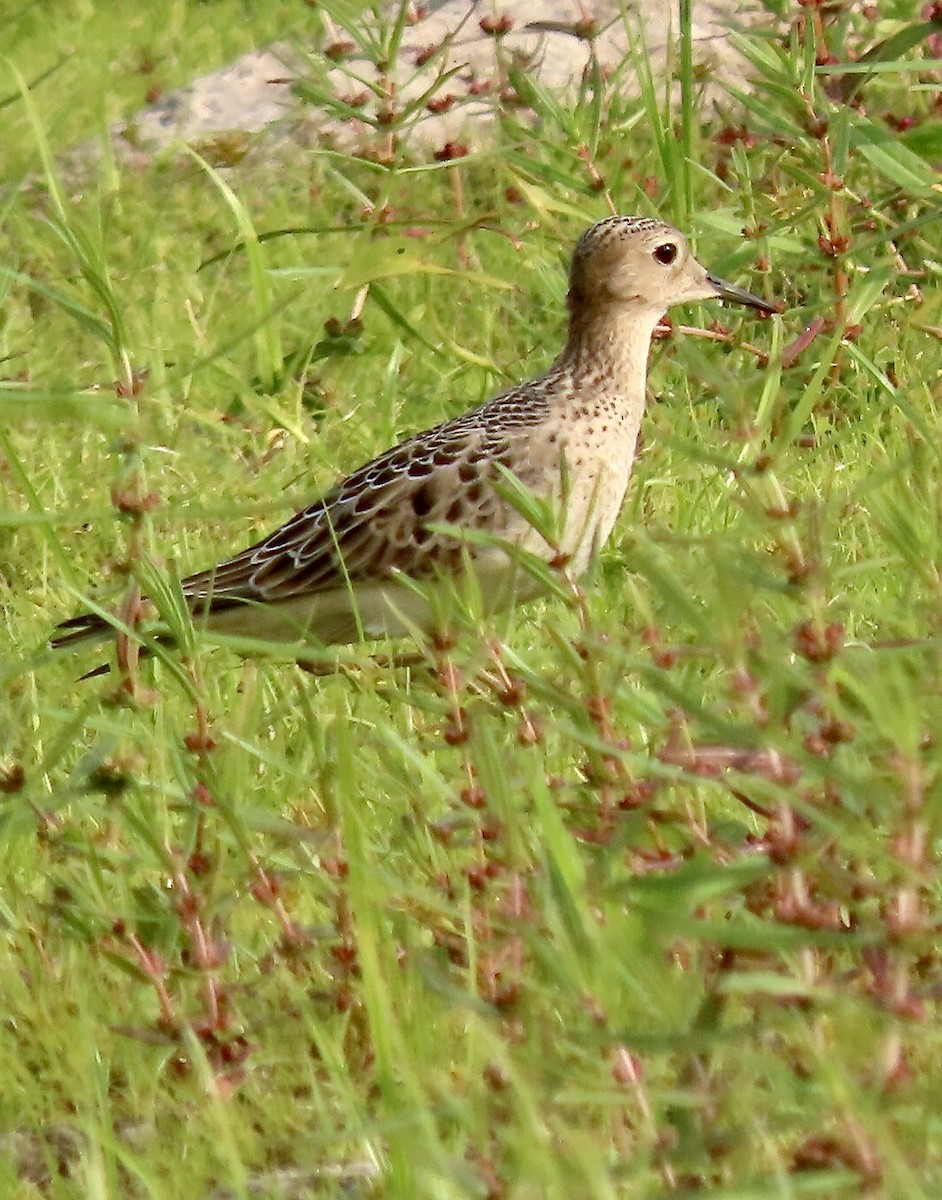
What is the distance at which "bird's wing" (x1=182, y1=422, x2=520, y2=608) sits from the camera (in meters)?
5.52

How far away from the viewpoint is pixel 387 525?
→ 18.3 feet

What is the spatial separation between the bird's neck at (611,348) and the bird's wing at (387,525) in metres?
0.42

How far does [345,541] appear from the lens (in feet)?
18.5

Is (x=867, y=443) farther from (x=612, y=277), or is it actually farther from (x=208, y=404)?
(x=208, y=404)

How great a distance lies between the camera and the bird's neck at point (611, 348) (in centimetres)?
594

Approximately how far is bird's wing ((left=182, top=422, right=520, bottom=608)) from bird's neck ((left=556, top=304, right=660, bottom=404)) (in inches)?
16.4

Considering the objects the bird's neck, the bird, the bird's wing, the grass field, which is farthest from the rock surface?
the bird's wing

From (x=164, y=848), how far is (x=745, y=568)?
934mm

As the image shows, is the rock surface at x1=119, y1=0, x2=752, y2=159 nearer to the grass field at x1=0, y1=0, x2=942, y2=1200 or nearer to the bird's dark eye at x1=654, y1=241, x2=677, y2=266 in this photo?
the bird's dark eye at x1=654, y1=241, x2=677, y2=266

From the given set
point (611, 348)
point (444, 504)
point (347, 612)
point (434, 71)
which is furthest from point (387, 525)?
point (434, 71)

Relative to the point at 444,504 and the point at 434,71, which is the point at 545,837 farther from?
the point at 434,71

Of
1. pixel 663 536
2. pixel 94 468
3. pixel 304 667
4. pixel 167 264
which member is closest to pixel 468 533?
pixel 663 536

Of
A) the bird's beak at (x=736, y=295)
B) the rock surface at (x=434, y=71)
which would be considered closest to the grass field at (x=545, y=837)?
the bird's beak at (x=736, y=295)

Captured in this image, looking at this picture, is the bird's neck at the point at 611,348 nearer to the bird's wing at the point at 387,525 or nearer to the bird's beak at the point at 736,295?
the bird's beak at the point at 736,295
